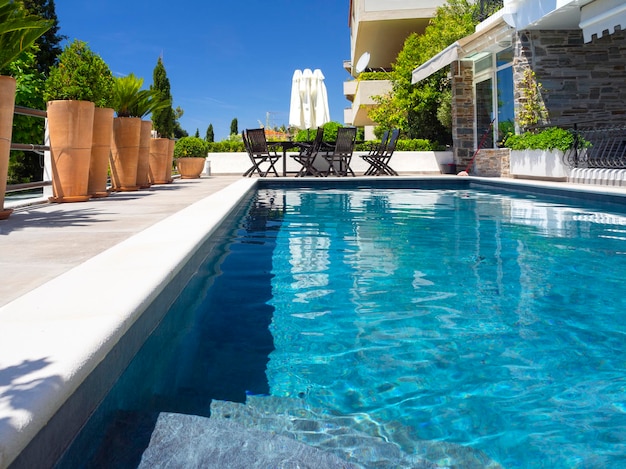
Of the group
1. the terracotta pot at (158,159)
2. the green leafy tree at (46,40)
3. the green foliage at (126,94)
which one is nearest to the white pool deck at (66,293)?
the green foliage at (126,94)

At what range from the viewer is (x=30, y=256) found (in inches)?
113

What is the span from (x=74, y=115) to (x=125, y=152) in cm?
198

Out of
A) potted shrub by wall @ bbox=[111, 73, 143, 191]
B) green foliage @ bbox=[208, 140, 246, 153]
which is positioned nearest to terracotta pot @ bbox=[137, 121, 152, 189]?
potted shrub by wall @ bbox=[111, 73, 143, 191]

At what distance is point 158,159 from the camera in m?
10.2

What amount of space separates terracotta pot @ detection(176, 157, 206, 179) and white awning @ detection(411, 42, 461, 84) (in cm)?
586

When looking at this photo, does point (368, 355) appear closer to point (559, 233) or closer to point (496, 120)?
point (559, 233)

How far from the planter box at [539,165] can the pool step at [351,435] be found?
30.9ft

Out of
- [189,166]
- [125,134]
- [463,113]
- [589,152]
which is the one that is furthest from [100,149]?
[463,113]

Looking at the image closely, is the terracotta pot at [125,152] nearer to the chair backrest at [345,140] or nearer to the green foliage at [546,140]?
the chair backrest at [345,140]

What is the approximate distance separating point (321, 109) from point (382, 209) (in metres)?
16.7

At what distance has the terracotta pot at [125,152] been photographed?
7703 millimetres

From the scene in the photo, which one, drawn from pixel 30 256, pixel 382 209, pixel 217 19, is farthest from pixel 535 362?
pixel 217 19

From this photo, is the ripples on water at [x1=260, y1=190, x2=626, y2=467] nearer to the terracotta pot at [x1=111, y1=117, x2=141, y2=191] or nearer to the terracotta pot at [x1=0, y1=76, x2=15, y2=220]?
the terracotta pot at [x1=0, y1=76, x2=15, y2=220]

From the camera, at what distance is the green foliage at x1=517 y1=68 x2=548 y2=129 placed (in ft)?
36.5
